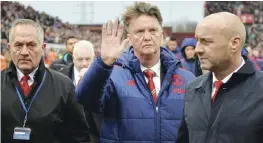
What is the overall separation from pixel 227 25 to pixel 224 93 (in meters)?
0.41

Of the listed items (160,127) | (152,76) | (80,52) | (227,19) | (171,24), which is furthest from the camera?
(171,24)

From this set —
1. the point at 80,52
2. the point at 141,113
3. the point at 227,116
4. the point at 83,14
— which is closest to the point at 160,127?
the point at 141,113

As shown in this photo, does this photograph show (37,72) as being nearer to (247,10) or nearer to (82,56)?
(82,56)

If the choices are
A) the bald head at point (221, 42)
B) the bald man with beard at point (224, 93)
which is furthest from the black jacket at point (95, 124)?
the bald head at point (221, 42)

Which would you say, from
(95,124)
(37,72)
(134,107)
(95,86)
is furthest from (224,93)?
(95,124)

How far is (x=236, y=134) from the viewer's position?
2.28 metres

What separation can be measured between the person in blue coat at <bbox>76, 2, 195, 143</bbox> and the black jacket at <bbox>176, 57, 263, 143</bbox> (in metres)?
0.36

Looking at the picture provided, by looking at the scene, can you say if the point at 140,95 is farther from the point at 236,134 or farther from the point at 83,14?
the point at 83,14

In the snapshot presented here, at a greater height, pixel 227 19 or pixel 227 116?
pixel 227 19

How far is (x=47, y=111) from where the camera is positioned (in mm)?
3010

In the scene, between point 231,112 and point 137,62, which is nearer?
point 231,112

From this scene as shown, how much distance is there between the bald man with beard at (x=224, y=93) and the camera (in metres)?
2.29

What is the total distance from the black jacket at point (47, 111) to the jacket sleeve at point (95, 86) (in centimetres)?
32

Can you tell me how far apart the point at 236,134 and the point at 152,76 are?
0.98 m
